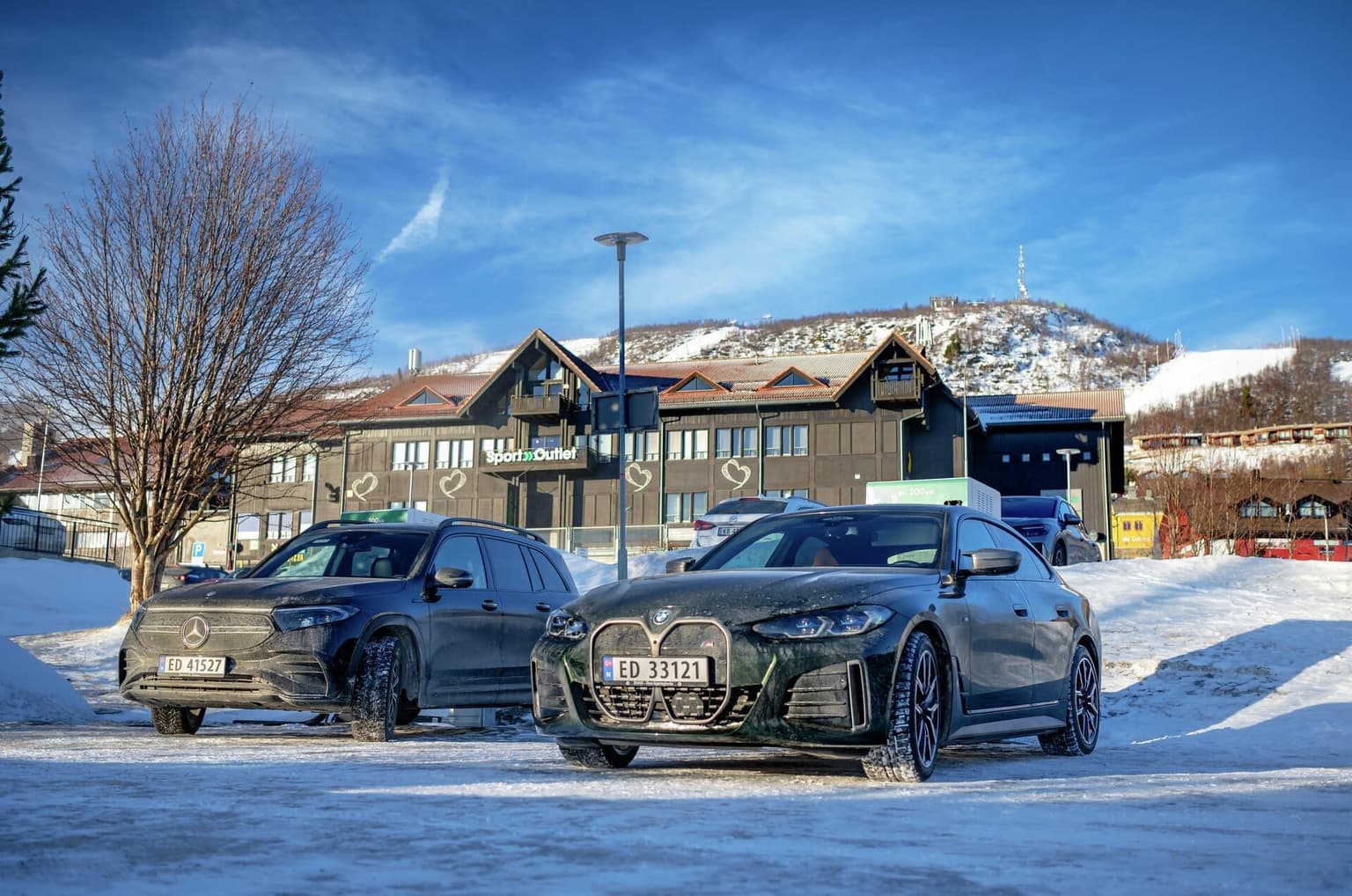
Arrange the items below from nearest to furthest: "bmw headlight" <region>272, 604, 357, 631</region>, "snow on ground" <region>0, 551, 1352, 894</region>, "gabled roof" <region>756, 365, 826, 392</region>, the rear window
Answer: "snow on ground" <region>0, 551, 1352, 894</region> → "bmw headlight" <region>272, 604, 357, 631</region> → the rear window → "gabled roof" <region>756, 365, 826, 392</region>

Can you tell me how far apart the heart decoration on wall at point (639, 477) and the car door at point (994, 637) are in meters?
53.4

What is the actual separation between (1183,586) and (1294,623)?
5463 mm

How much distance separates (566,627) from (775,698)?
123 centimetres

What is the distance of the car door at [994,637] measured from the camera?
22.7 ft

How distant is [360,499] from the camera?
64562 mm

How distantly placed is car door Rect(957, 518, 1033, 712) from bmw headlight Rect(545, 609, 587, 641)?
203cm

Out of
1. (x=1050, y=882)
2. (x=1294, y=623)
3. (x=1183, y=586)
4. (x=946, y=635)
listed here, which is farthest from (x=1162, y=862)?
(x=1183, y=586)

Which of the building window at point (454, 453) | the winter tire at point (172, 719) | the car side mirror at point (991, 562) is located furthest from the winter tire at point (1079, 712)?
the building window at point (454, 453)

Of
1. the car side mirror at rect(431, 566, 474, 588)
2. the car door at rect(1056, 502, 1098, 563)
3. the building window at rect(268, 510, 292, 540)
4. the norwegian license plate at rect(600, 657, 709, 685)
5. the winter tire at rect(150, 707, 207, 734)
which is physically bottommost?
the winter tire at rect(150, 707, 207, 734)

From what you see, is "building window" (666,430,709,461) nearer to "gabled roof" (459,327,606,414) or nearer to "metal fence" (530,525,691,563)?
"gabled roof" (459,327,606,414)

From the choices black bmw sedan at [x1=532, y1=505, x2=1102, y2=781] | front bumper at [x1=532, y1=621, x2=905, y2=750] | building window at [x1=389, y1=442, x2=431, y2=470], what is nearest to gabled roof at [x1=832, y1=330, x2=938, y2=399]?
building window at [x1=389, y1=442, x2=431, y2=470]

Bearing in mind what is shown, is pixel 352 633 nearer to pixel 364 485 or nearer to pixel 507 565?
pixel 507 565

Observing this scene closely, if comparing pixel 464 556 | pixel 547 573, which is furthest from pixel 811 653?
pixel 547 573

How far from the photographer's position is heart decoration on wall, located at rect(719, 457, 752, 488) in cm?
5909
